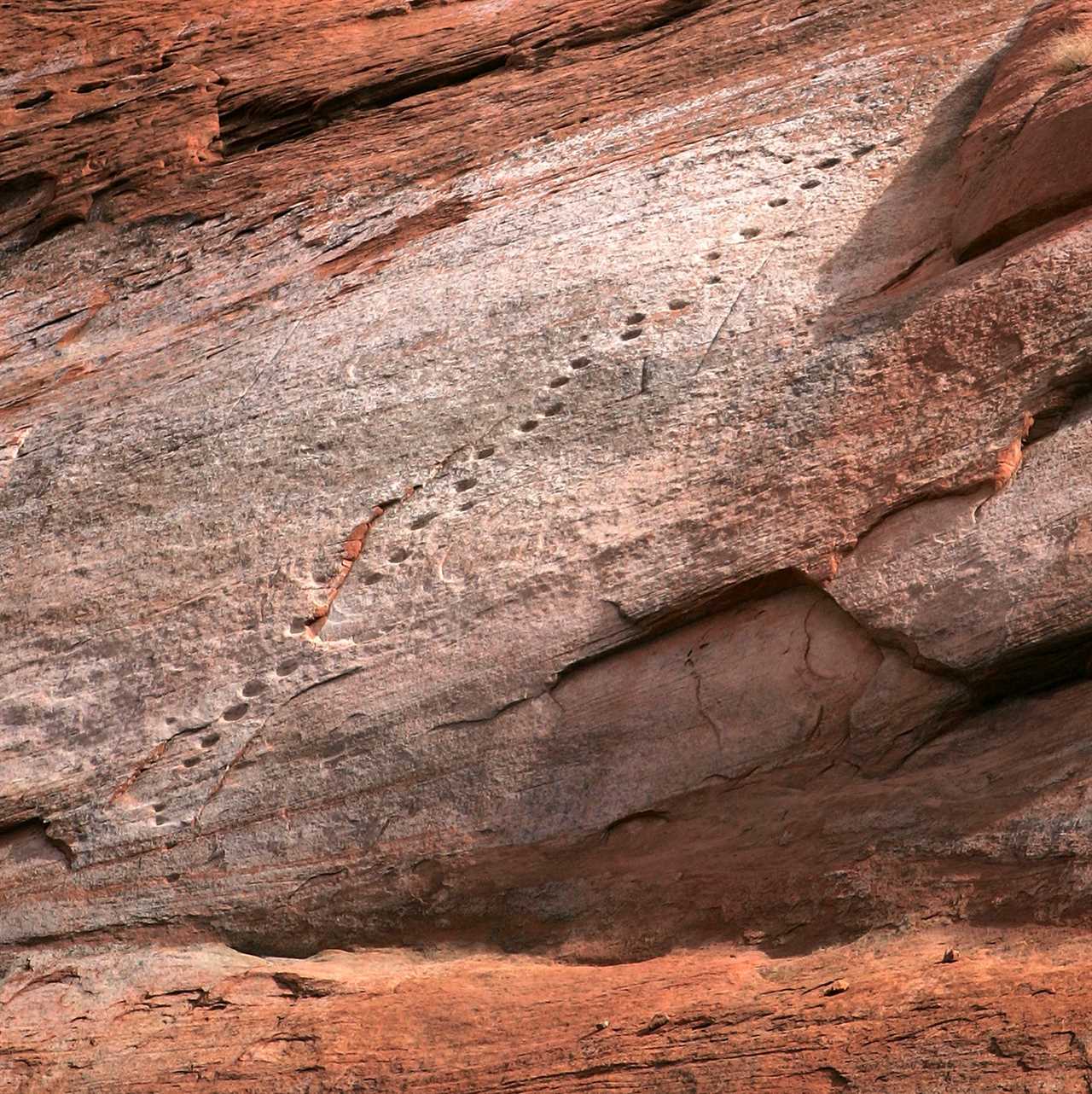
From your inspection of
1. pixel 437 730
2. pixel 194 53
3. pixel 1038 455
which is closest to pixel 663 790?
pixel 437 730

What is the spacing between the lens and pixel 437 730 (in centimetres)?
592

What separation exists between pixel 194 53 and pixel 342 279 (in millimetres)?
3249

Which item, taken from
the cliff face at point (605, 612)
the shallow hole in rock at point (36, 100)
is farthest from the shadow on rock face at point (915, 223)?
the shallow hole in rock at point (36, 100)

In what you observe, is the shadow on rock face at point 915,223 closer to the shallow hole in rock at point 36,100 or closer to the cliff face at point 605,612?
the cliff face at point 605,612

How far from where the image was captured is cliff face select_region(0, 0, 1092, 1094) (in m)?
4.98

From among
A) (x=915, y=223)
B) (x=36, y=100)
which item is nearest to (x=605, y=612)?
(x=915, y=223)

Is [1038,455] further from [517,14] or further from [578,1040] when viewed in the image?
[517,14]

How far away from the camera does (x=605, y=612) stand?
5887 mm

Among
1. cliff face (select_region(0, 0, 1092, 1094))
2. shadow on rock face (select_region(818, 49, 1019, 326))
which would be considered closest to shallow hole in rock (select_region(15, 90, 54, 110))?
cliff face (select_region(0, 0, 1092, 1094))

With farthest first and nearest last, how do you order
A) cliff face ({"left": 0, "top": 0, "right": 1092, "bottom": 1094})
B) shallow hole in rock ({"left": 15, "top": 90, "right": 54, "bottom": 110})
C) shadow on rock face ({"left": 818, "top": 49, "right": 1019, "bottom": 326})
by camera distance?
shallow hole in rock ({"left": 15, "top": 90, "right": 54, "bottom": 110}), shadow on rock face ({"left": 818, "top": 49, "right": 1019, "bottom": 326}), cliff face ({"left": 0, "top": 0, "right": 1092, "bottom": 1094})

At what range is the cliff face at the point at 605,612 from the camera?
498cm

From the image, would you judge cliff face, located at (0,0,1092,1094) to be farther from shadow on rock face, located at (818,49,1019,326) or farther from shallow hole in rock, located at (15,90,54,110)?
shallow hole in rock, located at (15,90,54,110)

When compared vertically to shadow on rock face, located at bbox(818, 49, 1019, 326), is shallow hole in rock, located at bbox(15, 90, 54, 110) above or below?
above

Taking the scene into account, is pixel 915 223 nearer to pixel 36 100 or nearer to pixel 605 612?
pixel 605 612
